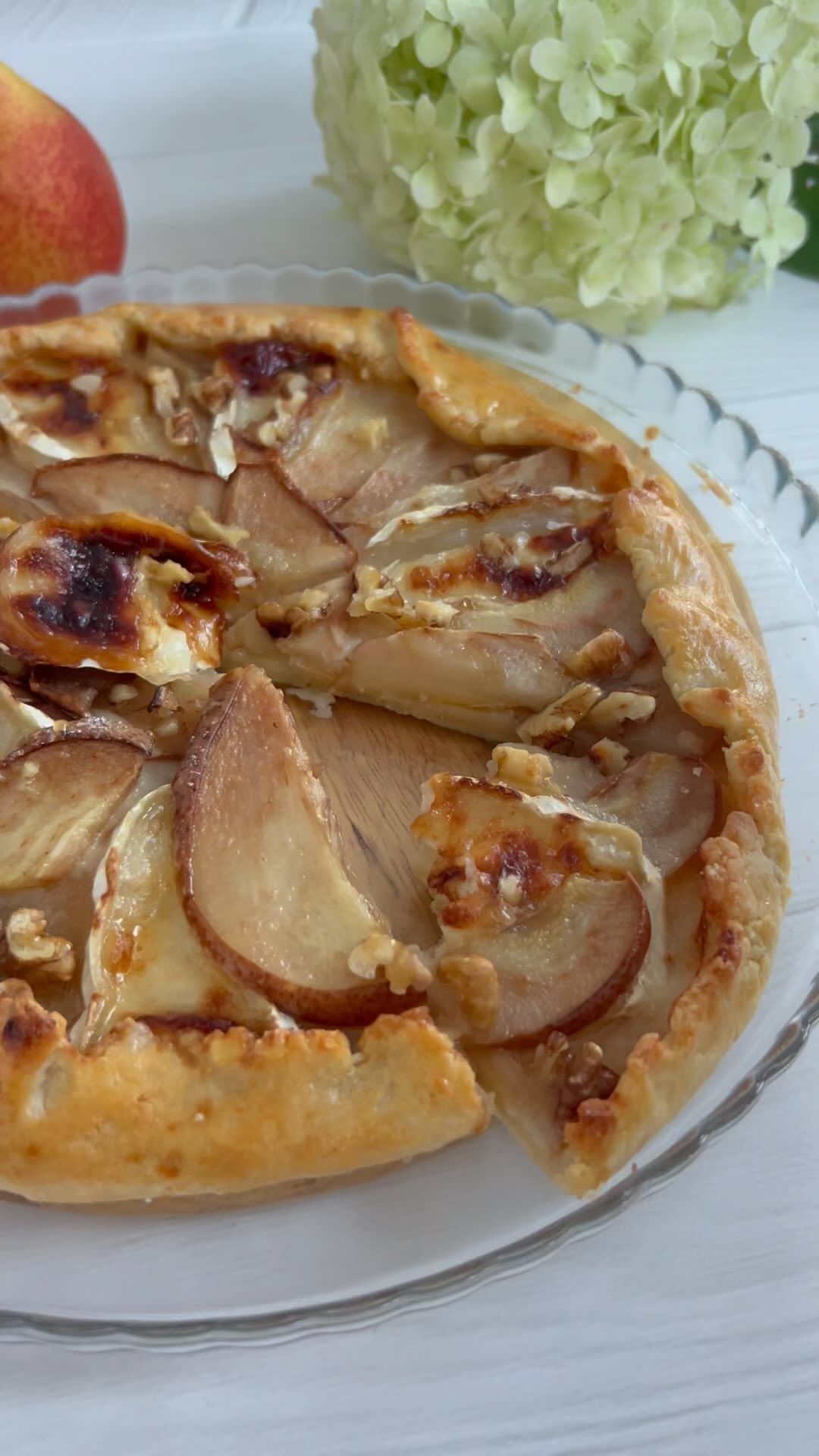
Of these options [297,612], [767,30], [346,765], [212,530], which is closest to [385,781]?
[346,765]

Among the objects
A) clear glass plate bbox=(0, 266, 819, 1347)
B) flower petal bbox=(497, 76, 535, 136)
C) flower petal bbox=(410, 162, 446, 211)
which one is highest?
flower petal bbox=(497, 76, 535, 136)

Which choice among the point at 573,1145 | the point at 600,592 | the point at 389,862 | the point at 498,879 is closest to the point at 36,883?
the point at 389,862

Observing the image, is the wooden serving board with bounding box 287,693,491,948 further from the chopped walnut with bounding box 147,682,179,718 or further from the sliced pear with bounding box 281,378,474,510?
the sliced pear with bounding box 281,378,474,510

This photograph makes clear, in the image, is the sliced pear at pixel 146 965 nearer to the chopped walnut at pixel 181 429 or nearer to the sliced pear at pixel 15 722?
the sliced pear at pixel 15 722

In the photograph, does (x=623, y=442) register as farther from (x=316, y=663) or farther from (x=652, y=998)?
(x=652, y=998)

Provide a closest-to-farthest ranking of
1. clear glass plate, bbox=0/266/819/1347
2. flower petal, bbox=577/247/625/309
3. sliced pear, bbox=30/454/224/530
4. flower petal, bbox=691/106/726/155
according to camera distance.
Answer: clear glass plate, bbox=0/266/819/1347
sliced pear, bbox=30/454/224/530
flower petal, bbox=691/106/726/155
flower petal, bbox=577/247/625/309

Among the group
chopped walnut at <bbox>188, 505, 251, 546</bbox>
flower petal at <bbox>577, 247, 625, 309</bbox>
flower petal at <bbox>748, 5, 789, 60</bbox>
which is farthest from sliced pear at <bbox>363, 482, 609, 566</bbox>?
flower petal at <bbox>748, 5, 789, 60</bbox>

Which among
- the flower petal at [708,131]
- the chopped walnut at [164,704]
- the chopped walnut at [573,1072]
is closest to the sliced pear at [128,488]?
the chopped walnut at [164,704]
